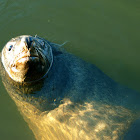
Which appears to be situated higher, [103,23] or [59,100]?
[103,23]

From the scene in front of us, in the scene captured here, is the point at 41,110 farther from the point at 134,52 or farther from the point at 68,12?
the point at 68,12

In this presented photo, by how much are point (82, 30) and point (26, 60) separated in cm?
442

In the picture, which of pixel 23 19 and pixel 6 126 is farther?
pixel 23 19

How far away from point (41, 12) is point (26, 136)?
4.98 m

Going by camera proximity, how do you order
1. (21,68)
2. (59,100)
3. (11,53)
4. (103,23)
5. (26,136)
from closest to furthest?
(21,68) → (11,53) → (59,100) → (26,136) → (103,23)

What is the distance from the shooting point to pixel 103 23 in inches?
313

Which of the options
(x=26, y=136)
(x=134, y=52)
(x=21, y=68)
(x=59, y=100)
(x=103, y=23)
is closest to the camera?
(x=21, y=68)

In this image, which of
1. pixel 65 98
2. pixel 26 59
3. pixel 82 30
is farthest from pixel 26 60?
pixel 82 30

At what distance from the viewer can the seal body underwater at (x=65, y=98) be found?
4180 millimetres

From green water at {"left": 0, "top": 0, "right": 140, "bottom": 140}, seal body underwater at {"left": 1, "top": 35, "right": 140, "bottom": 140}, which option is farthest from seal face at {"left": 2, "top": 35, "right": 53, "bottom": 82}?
green water at {"left": 0, "top": 0, "right": 140, "bottom": 140}

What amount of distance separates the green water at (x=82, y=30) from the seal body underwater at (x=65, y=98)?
104 cm

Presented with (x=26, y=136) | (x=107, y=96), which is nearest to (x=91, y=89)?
(x=107, y=96)

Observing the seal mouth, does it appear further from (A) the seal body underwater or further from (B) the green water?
(B) the green water

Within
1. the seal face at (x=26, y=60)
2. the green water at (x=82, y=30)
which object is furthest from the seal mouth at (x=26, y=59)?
the green water at (x=82, y=30)
